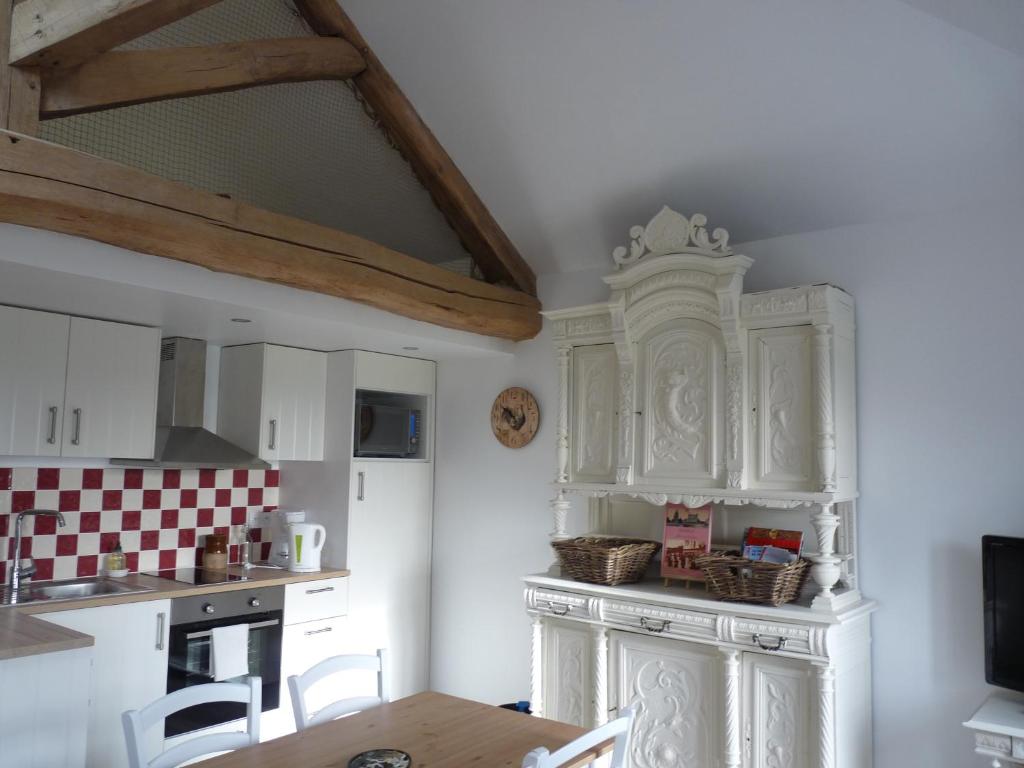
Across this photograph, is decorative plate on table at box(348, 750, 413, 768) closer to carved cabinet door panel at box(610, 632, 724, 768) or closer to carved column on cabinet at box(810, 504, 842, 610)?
carved cabinet door panel at box(610, 632, 724, 768)

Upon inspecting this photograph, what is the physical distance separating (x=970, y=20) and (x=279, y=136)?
2.67 metres

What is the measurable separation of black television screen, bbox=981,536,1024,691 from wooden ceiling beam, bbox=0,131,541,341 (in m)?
2.34

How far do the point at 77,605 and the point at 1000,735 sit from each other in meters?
3.29

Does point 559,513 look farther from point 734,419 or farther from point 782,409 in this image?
point 782,409

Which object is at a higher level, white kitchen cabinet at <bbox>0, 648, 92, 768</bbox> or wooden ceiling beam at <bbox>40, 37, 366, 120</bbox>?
wooden ceiling beam at <bbox>40, 37, 366, 120</bbox>

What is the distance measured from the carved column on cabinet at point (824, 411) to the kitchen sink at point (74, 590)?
2795 millimetres

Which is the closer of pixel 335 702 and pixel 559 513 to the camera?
pixel 335 702

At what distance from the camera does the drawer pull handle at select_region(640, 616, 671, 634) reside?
3146 mm

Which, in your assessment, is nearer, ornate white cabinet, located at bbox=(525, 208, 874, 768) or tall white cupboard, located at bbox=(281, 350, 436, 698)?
ornate white cabinet, located at bbox=(525, 208, 874, 768)

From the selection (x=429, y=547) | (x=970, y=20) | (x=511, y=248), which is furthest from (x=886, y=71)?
(x=429, y=547)

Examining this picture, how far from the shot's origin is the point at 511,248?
4.28 m

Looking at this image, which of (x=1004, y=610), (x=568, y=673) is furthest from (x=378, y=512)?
(x=1004, y=610)

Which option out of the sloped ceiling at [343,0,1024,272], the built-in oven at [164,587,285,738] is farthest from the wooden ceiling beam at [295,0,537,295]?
the built-in oven at [164,587,285,738]

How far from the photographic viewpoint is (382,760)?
1960 millimetres
